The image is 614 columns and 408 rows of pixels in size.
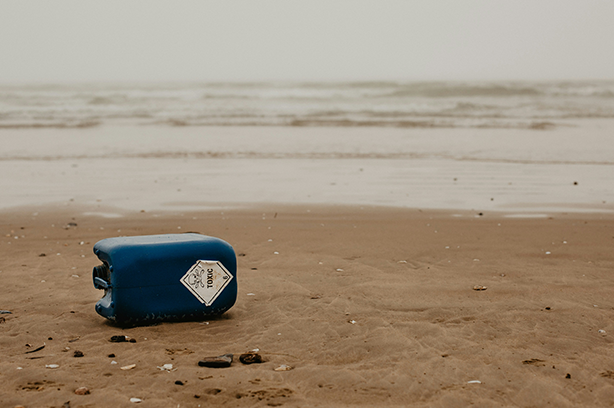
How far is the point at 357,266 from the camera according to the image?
5922mm

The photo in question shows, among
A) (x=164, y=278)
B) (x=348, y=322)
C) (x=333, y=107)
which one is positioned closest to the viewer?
(x=164, y=278)

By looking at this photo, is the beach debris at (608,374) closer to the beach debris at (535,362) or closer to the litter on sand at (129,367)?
the beach debris at (535,362)

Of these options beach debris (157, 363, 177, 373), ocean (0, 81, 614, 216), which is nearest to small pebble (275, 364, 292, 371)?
beach debris (157, 363, 177, 373)

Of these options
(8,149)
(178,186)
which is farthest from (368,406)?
(8,149)

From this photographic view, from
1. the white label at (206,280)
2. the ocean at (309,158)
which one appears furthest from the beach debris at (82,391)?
the ocean at (309,158)

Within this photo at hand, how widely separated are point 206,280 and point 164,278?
12.5 inches

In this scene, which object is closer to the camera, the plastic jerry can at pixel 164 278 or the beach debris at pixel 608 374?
the beach debris at pixel 608 374

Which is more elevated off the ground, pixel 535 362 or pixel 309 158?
pixel 535 362

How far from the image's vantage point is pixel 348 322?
14.1ft

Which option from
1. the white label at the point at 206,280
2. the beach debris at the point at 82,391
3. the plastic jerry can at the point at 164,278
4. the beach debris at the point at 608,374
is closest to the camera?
the beach debris at the point at 82,391

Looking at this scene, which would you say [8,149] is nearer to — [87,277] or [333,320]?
[87,277]

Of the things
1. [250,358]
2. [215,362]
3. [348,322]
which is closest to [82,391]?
[215,362]

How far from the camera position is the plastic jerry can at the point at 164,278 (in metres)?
4.09

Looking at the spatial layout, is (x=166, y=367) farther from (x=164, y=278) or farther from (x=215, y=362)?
(x=164, y=278)
